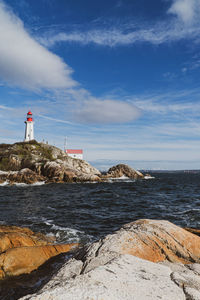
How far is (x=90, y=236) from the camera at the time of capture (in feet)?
40.3

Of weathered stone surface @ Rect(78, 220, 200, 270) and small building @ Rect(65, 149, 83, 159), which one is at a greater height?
small building @ Rect(65, 149, 83, 159)

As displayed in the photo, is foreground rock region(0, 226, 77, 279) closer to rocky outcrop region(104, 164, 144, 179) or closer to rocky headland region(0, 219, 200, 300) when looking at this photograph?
rocky headland region(0, 219, 200, 300)

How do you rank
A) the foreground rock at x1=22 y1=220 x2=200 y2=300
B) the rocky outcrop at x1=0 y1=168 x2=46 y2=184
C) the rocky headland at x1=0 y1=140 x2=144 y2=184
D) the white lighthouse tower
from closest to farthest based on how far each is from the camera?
the foreground rock at x1=22 y1=220 x2=200 y2=300
the rocky outcrop at x1=0 y1=168 x2=46 y2=184
the rocky headland at x1=0 y1=140 x2=144 y2=184
the white lighthouse tower

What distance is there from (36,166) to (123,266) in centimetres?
5188

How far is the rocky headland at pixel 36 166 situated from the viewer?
4862 cm

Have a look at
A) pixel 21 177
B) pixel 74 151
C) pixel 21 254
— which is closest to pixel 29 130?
pixel 74 151

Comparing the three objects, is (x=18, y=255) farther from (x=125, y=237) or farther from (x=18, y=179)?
(x=18, y=179)

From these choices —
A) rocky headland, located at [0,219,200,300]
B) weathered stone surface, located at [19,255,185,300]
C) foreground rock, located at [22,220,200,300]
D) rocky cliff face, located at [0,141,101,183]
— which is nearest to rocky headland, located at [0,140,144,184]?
rocky cliff face, located at [0,141,101,183]

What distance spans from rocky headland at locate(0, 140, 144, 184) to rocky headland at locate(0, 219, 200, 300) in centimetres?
4161

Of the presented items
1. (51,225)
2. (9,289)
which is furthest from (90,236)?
(9,289)

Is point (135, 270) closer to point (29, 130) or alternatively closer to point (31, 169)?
point (31, 169)

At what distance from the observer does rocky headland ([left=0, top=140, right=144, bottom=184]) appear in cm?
4862

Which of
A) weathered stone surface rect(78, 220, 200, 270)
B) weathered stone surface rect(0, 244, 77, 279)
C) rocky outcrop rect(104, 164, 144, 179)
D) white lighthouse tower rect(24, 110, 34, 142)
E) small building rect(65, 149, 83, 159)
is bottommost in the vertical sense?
weathered stone surface rect(0, 244, 77, 279)

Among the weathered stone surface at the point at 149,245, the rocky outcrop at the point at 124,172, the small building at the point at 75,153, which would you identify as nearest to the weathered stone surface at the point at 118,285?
the weathered stone surface at the point at 149,245
